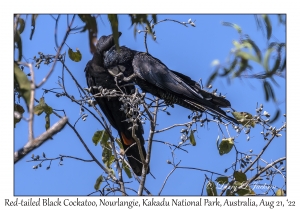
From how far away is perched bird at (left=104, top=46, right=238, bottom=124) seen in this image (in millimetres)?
3665

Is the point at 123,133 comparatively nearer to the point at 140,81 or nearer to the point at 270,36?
the point at 140,81

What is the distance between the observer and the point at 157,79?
3.93 meters

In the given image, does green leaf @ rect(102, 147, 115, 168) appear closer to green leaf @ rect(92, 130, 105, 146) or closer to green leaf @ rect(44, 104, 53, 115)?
green leaf @ rect(92, 130, 105, 146)

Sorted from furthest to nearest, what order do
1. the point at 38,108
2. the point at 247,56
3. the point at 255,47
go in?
the point at 38,108, the point at 255,47, the point at 247,56

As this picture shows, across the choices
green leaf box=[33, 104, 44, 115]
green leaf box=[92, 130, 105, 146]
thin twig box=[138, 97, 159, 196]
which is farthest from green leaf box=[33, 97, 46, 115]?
thin twig box=[138, 97, 159, 196]

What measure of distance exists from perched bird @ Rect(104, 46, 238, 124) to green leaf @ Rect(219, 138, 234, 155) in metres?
0.42

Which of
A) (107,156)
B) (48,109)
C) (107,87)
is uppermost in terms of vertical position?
(107,87)

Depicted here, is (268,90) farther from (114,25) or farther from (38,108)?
(38,108)

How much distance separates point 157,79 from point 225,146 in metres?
1.05

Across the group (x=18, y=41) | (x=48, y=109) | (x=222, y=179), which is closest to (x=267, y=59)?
(x=18, y=41)

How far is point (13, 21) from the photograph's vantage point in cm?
240

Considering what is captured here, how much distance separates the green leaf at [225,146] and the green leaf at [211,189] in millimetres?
248
